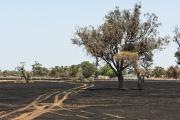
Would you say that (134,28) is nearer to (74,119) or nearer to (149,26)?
(149,26)

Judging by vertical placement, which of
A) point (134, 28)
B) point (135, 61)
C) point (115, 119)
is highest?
point (134, 28)

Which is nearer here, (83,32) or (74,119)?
(74,119)

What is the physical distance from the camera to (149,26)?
228ft

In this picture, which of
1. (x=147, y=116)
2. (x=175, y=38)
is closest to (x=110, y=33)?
(x=175, y=38)

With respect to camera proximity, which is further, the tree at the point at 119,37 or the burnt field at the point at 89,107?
the tree at the point at 119,37

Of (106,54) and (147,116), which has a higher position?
(106,54)

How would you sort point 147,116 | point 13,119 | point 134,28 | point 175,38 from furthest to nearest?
point 175,38
point 134,28
point 147,116
point 13,119

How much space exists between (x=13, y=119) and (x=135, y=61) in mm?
48758

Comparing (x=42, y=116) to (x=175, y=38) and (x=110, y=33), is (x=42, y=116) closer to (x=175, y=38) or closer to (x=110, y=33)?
(x=110, y=33)

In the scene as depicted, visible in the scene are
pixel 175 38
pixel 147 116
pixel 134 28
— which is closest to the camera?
pixel 147 116

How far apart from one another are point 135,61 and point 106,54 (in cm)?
415

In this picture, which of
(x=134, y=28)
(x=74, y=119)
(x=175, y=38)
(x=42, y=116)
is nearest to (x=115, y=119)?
(x=74, y=119)

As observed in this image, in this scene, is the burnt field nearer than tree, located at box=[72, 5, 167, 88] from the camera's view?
Yes

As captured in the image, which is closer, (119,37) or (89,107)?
(89,107)
